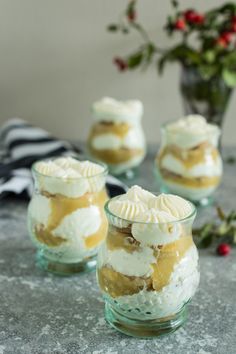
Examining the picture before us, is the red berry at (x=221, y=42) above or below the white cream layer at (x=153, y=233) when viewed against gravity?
above

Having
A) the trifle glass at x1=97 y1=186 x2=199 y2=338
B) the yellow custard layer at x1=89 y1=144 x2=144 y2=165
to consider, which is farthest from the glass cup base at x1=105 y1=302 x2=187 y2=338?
the yellow custard layer at x1=89 y1=144 x2=144 y2=165

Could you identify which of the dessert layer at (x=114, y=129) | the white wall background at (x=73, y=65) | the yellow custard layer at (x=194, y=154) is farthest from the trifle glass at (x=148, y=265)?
the white wall background at (x=73, y=65)

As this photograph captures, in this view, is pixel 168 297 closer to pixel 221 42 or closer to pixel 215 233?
pixel 215 233

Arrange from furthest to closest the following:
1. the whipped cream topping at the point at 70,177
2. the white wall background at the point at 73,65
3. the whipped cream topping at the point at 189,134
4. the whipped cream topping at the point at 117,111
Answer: the white wall background at the point at 73,65 < the whipped cream topping at the point at 117,111 < the whipped cream topping at the point at 189,134 < the whipped cream topping at the point at 70,177

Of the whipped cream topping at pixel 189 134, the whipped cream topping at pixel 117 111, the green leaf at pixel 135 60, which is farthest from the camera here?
the green leaf at pixel 135 60

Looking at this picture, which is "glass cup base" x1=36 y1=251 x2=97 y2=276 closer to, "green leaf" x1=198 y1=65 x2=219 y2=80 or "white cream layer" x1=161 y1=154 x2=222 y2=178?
"white cream layer" x1=161 y1=154 x2=222 y2=178

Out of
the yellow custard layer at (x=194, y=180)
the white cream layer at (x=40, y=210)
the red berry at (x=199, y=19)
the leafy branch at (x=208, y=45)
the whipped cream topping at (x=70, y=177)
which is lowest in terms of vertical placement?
the yellow custard layer at (x=194, y=180)

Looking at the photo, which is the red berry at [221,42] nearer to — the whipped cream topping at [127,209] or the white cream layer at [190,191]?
the white cream layer at [190,191]
